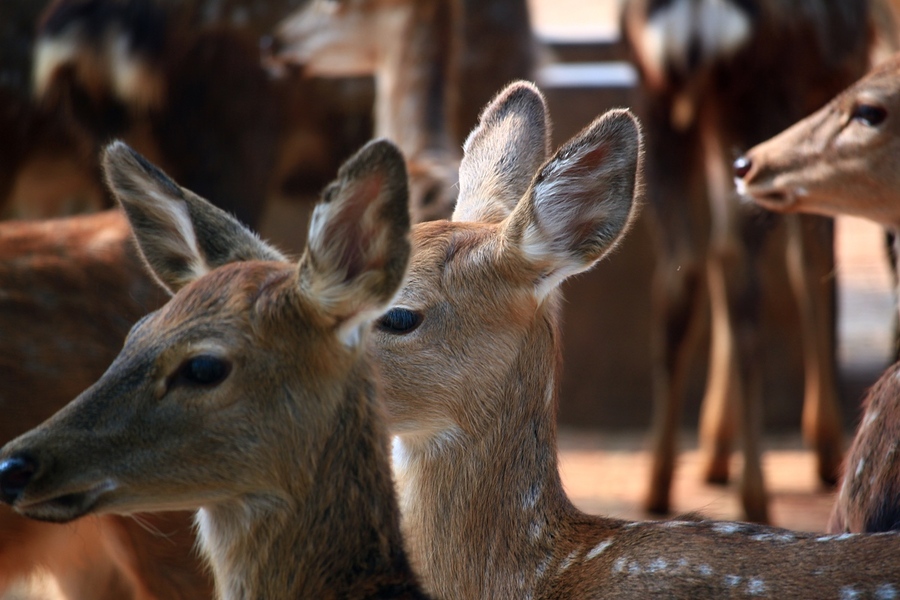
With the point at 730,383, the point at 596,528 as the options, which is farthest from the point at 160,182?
the point at 730,383

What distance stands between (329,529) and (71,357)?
1.58 metres

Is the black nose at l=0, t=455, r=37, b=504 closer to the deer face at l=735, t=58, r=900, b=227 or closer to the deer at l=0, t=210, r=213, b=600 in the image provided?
the deer at l=0, t=210, r=213, b=600

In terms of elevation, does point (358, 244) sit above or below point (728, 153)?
above

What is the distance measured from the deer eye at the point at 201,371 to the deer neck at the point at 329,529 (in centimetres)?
22

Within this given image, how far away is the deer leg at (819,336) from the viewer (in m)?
7.17

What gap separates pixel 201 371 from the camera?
8.86 ft

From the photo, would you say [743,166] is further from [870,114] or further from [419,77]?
[419,77]

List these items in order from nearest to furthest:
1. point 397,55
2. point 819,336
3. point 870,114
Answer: point 870,114, point 397,55, point 819,336

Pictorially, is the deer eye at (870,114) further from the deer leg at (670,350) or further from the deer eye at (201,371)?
the deer eye at (201,371)

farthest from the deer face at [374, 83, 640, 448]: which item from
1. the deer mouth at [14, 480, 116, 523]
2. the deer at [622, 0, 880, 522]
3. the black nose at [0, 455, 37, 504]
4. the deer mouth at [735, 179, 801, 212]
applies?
the deer at [622, 0, 880, 522]

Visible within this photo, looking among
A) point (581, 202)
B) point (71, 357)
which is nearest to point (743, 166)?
point (581, 202)

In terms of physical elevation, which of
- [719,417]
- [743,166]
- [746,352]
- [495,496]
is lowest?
[719,417]

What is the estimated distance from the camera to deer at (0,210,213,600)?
3.96m

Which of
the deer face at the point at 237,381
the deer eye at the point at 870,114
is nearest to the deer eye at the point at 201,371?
the deer face at the point at 237,381
